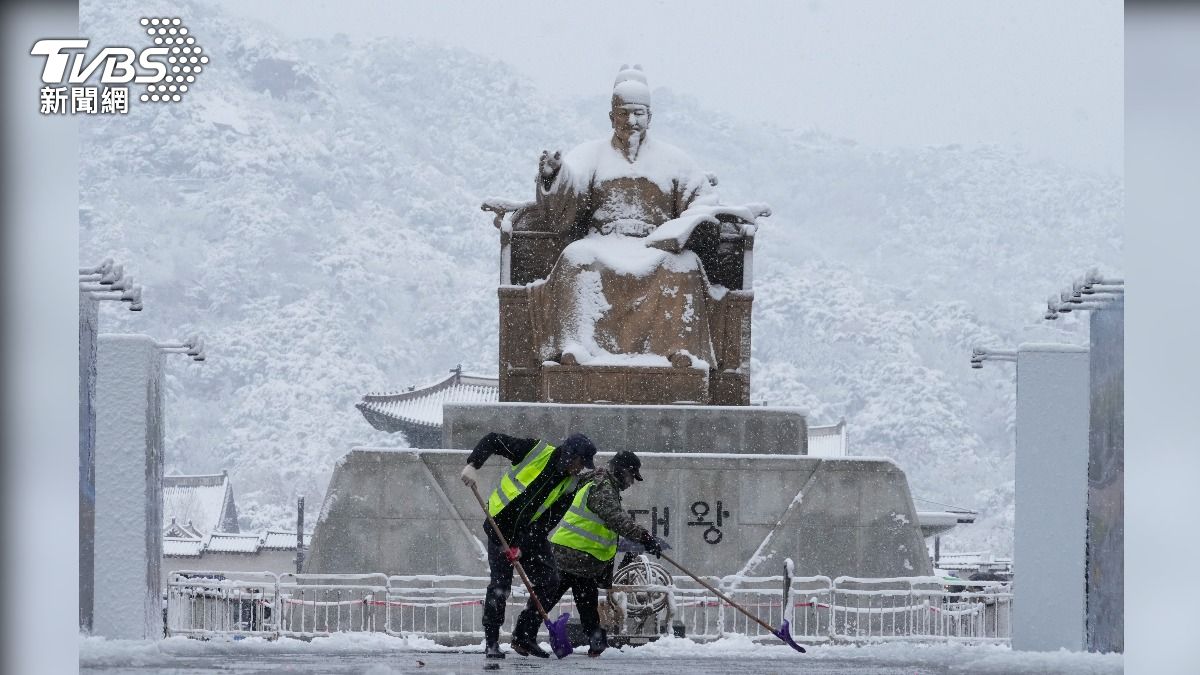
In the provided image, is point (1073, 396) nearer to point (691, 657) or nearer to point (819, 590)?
point (819, 590)

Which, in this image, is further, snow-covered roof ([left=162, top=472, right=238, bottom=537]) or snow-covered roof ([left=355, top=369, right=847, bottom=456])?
snow-covered roof ([left=162, top=472, right=238, bottom=537])

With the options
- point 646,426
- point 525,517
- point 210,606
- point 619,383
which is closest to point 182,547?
point 210,606

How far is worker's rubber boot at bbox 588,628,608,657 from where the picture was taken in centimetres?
555

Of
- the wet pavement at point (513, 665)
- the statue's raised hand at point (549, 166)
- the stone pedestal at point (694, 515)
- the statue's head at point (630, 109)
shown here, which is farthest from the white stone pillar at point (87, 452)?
the statue's head at point (630, 109)

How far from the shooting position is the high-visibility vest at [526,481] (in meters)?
5.40

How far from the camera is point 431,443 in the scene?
977 inches

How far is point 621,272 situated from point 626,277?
3 centimetres

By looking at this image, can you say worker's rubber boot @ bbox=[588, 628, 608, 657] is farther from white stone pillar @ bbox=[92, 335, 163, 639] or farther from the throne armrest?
the throne armrest

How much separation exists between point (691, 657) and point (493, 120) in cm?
5772

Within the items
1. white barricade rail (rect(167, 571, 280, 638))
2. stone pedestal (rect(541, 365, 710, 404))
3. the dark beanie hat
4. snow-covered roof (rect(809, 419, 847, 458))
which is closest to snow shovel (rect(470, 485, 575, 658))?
the dark beanie hat

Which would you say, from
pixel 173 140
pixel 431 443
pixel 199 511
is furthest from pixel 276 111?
pixel 431 443

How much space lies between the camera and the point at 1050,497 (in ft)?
23.4

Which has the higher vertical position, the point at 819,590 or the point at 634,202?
the point at 634,202

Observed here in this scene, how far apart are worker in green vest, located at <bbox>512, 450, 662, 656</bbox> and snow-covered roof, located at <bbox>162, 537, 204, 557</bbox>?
23.9 meters
